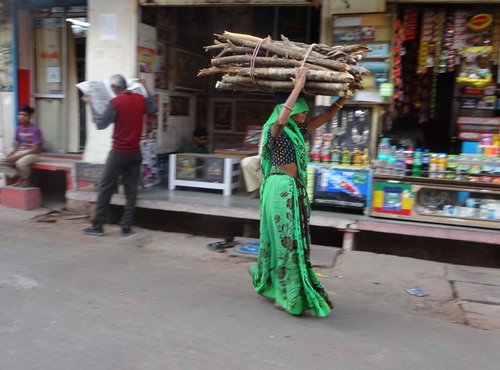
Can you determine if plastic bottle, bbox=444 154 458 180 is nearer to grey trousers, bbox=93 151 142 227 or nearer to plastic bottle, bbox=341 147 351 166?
plastic bottle, bbox=341 147 351 166

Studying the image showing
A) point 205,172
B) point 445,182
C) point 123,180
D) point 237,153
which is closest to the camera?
point 445,182

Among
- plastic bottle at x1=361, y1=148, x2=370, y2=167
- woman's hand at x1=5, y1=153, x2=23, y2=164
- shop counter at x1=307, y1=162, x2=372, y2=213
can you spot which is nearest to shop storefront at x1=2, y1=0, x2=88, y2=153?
woman's hand at x1=5, y1=153, x2=23, y2=164

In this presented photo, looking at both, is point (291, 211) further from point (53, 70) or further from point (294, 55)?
point (53, 70)

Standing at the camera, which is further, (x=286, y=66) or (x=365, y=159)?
(x=365, y=159)

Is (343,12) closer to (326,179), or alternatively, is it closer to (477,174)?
(326,179)

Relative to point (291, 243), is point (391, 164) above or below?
above

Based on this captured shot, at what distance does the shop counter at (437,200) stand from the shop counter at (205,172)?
6.91 ft

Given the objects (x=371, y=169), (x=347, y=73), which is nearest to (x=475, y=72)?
(x=371, y=169)

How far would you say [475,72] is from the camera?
5.75 metres

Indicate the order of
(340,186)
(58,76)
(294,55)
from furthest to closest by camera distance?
(58,76)
(340,186)
(294,55)

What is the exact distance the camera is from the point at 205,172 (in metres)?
6.98

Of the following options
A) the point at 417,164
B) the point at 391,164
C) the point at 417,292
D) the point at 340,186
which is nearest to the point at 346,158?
the point at 340,186

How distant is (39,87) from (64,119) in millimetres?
688

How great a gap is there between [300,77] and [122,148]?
3.18 metres
